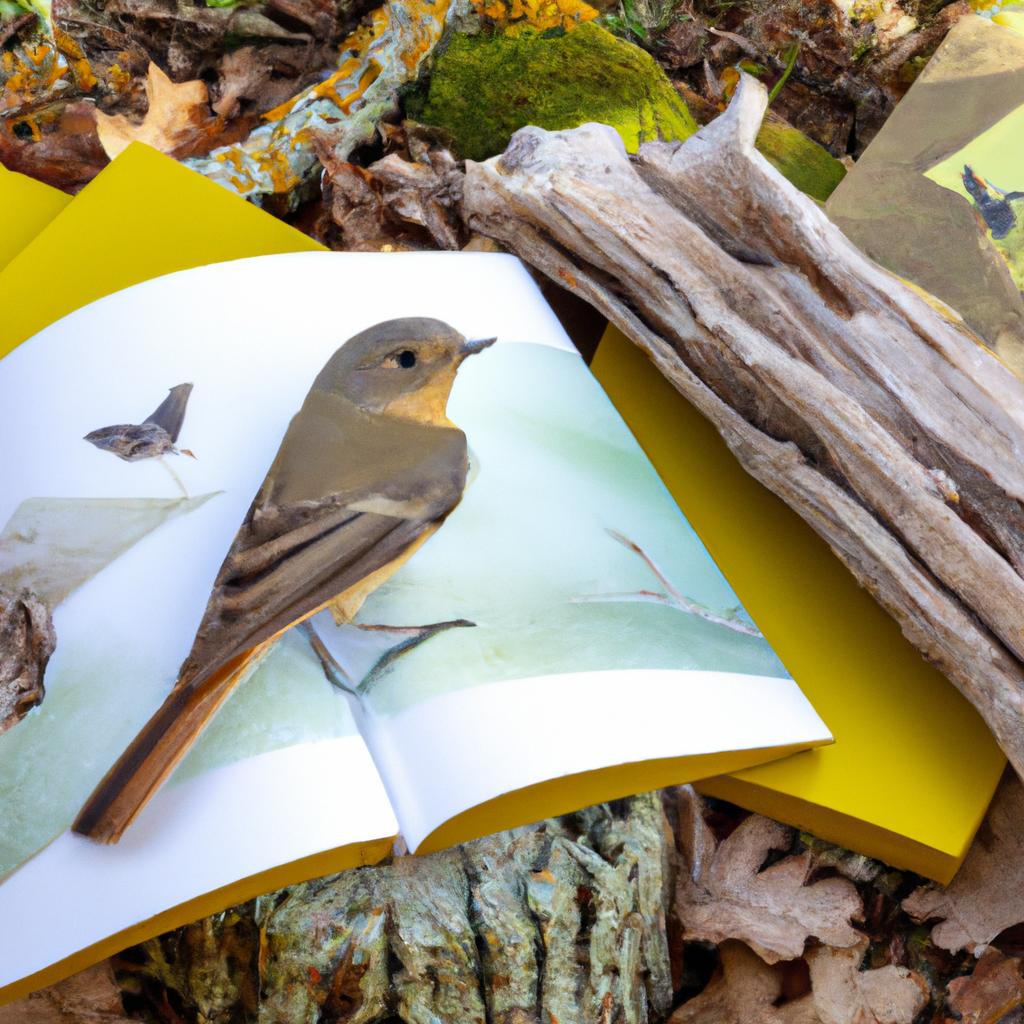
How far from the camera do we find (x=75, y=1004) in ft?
3.59

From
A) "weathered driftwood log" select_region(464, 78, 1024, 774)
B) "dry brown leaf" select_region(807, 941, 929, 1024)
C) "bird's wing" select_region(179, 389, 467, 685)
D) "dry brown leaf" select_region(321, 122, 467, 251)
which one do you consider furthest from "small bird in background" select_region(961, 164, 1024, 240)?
"dry brown leaf" select_region(807, 941, 929, 1024)

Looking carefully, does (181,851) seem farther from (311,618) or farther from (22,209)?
(22,209)

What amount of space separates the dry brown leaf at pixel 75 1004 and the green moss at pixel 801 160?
5.71 feet

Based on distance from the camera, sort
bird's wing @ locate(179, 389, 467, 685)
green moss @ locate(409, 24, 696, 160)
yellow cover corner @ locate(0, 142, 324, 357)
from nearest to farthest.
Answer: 1. bird's wing @ locate(179, 389, 467, 685)
2. yellow cover corner @ locate(0, 142, 324, 357)
3. green moss @ locate(409, 24, 696, 160)

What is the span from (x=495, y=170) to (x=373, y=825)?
3.35 ft

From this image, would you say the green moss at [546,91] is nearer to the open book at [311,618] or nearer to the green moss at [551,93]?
the green moss at [551,93]

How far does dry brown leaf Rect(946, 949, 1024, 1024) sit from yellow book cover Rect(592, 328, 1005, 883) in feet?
0.42

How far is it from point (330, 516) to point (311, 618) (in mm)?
113

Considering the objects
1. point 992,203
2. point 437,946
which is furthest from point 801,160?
point 437,946

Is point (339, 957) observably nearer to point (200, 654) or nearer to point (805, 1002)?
point (200, 654)

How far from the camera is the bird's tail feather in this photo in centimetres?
92

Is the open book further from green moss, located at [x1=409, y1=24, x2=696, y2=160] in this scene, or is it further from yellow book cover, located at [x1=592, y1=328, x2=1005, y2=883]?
green moss, located at [x1=409, y1=24, x2=696, y2=160]

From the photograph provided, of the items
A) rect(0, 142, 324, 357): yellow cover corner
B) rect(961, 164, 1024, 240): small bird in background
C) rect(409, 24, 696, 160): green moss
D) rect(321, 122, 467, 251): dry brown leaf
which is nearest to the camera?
rect(0, 142, 324, 357): yellow cover corner

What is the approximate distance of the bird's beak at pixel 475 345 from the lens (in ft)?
4.07
